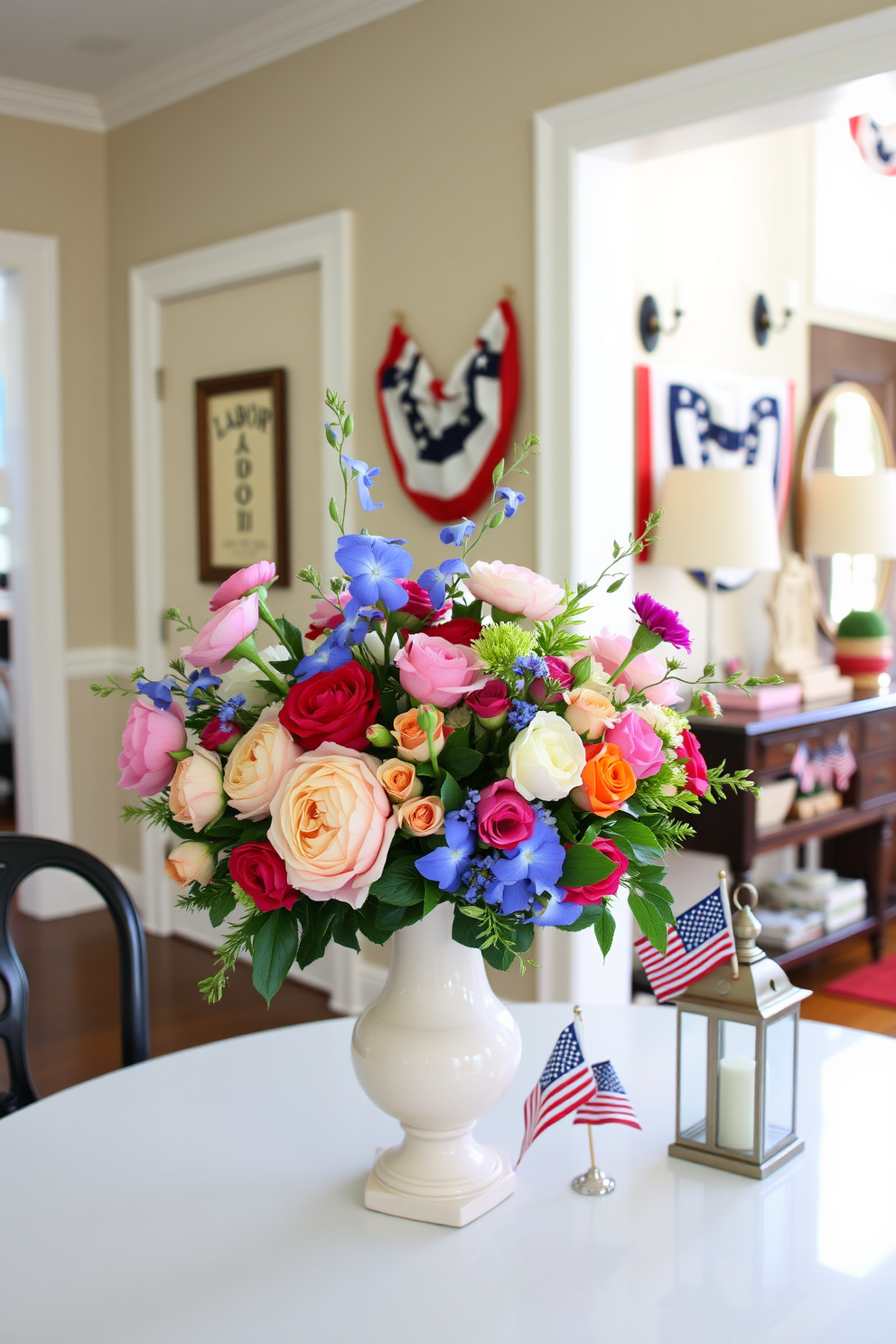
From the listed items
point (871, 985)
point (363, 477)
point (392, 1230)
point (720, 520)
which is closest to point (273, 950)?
point (392, 1230)

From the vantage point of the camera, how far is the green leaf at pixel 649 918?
107 cm

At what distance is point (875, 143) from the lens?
4473 mm

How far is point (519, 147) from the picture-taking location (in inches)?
117

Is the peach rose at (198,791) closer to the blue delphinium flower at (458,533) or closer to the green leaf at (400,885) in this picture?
the green leaf at (400,885)

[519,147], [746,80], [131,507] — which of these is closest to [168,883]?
[131,507]

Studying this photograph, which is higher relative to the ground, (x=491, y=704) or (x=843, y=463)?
(x=843, y=463)

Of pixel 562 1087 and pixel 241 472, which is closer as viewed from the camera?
pixel 562 1087

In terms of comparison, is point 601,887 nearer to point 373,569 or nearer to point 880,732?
point 373,569

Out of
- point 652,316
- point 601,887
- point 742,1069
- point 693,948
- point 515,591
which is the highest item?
point 652,316

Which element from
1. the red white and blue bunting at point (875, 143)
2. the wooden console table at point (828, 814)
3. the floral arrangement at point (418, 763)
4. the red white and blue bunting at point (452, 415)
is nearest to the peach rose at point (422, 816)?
the floral arrangement at point (418, 763)

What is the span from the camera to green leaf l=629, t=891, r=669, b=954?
42.2 inches

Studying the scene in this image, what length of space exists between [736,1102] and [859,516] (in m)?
3.08

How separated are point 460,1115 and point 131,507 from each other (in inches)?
142

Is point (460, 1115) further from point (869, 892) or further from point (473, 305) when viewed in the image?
point (869, 892)
